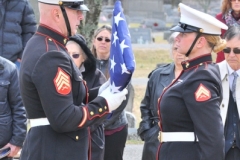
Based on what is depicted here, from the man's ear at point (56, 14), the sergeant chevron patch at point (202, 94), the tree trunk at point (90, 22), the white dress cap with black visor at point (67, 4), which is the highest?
the white dress cap with black visor at point (67, 4)

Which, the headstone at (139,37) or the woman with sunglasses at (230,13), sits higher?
the woman with sunglasses at (230,13)

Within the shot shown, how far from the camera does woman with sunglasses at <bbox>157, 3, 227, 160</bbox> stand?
4148 mm

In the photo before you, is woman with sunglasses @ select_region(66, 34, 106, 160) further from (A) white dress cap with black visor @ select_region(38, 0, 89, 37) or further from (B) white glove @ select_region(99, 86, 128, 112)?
(A) white dress cap with black visor @ select_region(38, 0, 89, 37)

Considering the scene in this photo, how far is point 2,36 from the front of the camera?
8047 mm

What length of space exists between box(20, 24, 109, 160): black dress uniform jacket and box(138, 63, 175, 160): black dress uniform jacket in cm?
184

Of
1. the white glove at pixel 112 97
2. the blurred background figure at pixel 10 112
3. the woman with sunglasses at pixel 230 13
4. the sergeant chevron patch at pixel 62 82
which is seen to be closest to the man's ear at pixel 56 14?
the sergeant chevron patch at pixel 62 82

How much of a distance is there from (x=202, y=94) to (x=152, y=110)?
2.01 m

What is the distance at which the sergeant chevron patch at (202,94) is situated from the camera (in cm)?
413

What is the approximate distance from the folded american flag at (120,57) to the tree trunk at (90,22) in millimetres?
5165

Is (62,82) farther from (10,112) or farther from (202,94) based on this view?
(10,112)

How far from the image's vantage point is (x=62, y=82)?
3938mm

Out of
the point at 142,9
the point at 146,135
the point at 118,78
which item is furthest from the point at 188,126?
the point at 142,9

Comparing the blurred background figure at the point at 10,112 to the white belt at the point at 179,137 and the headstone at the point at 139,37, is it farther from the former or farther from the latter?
the headstone at the point at 139,37

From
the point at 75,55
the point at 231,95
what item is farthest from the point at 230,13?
the point at 75,55
